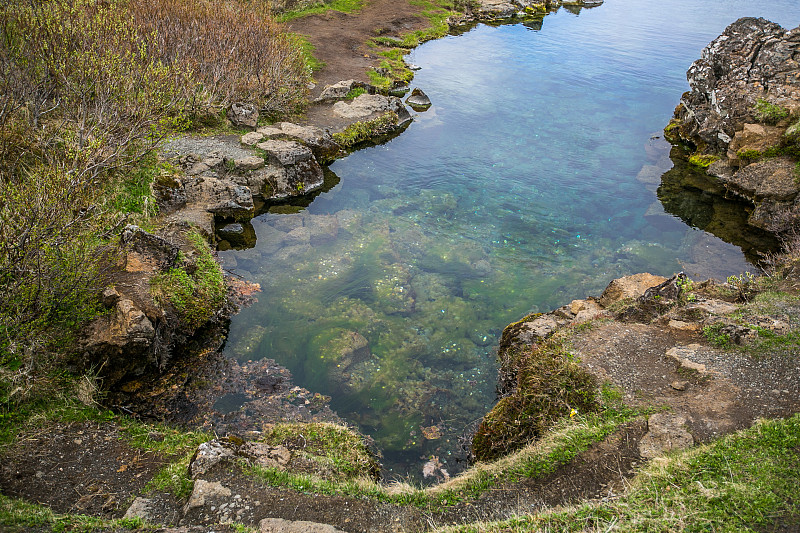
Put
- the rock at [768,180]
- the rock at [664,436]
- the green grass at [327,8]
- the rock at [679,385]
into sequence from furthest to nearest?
the green grass at [327,8]
the rock at [768,180]
the rock at [679,385]
the rock at [664,436]

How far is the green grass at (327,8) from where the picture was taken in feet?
130

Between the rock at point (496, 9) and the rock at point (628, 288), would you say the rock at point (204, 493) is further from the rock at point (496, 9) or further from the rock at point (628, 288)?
the rock at point (496, 9)

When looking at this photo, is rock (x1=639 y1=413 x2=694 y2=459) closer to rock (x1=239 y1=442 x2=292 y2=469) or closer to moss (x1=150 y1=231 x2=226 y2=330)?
rock (x1=239 y1=442 x2=292 y2=469)

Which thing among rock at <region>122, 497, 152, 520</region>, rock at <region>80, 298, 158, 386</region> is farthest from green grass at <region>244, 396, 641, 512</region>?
rock at <region>80, 298, 158, 386</region>

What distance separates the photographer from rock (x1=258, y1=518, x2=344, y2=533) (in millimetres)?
7305

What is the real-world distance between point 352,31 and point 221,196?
88.8 feet

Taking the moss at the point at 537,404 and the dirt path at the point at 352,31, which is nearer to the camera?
the moss at the point at 537,404

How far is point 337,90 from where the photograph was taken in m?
28.2

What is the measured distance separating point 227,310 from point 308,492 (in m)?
7.74

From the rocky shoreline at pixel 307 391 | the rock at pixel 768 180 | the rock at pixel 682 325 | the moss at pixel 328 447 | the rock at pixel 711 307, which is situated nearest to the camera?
the rocky shoreline at pixel 307 391

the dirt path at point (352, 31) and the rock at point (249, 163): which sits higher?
the dirt path at point (352, 31)

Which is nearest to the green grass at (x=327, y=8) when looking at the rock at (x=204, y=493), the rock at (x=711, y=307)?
the rock at (x=711, y=307)

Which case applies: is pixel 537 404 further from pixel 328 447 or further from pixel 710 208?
pixel 710 208

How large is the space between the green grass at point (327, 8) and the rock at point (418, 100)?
49.3 feet
